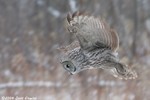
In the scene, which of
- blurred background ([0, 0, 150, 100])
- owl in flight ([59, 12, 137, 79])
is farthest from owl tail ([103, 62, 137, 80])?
blurred background ([0, 0, 150, 100])

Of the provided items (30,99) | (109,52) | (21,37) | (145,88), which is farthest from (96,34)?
(21,37)

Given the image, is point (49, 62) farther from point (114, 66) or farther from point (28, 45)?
point (114, 66)

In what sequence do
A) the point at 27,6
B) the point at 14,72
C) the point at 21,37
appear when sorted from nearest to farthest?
the point at 14,72, the point at 21,37, the point at 27,6

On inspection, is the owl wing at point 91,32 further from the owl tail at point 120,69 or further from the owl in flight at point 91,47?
the owl tail at point 120,69

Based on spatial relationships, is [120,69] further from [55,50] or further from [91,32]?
[55,50]

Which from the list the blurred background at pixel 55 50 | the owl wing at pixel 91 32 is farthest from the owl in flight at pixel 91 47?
the blurred background at pixel 55 50

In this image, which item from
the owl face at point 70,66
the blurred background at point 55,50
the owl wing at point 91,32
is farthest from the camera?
the blurred background at point 55,50

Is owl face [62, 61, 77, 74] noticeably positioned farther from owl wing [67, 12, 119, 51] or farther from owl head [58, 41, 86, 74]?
owl wing [67, 12, 119, 51]
